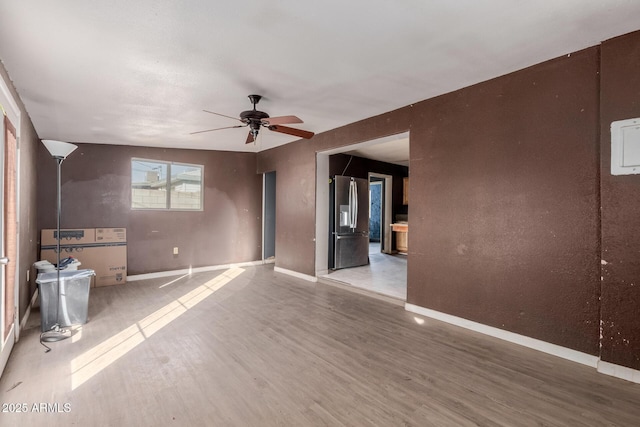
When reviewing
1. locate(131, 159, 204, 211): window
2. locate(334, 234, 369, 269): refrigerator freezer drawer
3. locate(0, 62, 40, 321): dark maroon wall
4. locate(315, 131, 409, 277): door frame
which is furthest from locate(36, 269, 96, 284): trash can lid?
locate(334, 234, 369, 269): refrigerator freezer drawer

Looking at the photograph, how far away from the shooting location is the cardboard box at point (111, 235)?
5.11m

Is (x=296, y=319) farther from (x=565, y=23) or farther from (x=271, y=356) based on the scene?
(x=565, y=23)

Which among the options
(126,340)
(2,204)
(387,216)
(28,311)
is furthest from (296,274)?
(2,204)

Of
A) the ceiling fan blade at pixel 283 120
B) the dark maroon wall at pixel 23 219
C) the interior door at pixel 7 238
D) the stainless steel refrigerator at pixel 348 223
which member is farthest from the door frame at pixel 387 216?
the interior door at pixel 7 238

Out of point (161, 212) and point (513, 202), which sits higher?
point (513, 202)

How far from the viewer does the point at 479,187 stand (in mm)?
3238

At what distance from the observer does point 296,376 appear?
7.78ft

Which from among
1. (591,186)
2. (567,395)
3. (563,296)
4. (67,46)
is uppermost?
(67,46)

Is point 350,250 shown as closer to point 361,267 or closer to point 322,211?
point 361,267

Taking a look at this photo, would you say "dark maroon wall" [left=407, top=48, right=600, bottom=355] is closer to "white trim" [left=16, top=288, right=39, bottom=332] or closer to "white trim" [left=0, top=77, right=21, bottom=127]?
"white trim" [left=0, top=77, right=21, bottom=127]

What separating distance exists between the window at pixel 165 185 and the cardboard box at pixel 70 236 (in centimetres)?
86

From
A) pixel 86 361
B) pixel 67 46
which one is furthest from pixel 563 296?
pixel 67 46

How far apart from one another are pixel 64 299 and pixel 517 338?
15.4 ft

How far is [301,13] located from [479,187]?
2.42m
